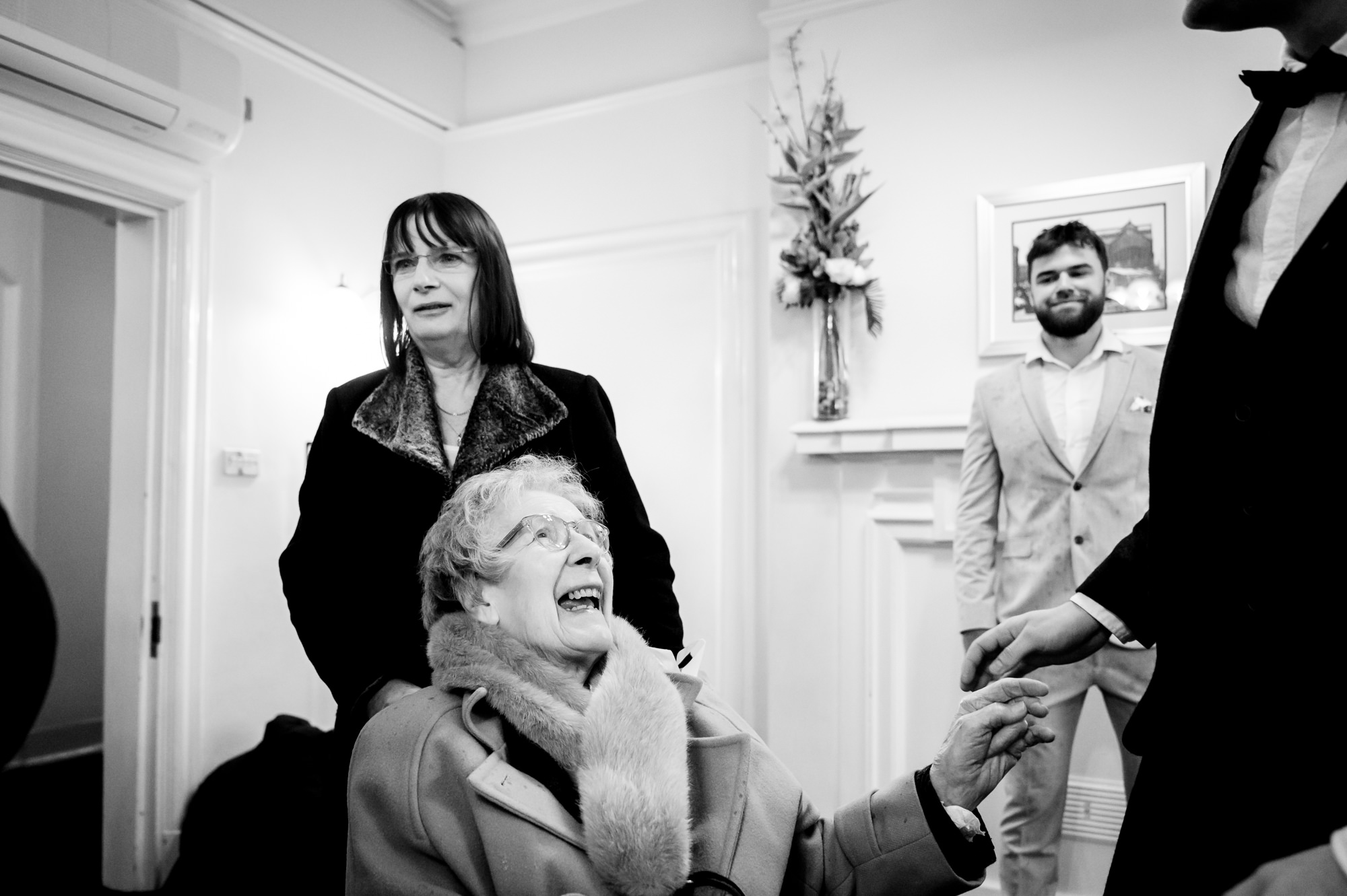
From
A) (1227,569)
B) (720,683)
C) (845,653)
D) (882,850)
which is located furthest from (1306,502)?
(720,683)

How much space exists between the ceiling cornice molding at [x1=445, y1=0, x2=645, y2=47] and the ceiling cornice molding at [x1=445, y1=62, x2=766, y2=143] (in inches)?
15.0

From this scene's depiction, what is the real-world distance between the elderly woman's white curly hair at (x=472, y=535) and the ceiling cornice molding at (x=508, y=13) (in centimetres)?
302

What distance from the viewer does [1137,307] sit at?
285 cm

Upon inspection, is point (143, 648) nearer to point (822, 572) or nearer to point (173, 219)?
point (173, 219)

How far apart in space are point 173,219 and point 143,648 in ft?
4.60

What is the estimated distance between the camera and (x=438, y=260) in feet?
6.00

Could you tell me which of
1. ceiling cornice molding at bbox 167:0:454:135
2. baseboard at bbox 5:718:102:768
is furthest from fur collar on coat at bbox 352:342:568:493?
baseboard at bbox 5:718:102:768

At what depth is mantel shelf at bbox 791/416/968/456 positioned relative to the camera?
2.98 metres

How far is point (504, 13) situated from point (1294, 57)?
12.6 ft

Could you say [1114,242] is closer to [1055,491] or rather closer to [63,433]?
[1055,491]

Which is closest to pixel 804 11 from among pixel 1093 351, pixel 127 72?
pixel 1093 351

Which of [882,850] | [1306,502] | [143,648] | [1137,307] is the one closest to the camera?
[1306,502]

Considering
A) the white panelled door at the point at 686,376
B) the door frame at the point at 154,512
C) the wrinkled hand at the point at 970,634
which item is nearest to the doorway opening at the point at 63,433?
the door frame at the point at 154,512

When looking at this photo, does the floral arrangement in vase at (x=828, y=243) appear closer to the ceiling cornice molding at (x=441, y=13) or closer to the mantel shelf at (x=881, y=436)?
the mantel shelf at (x=881, y=436)
